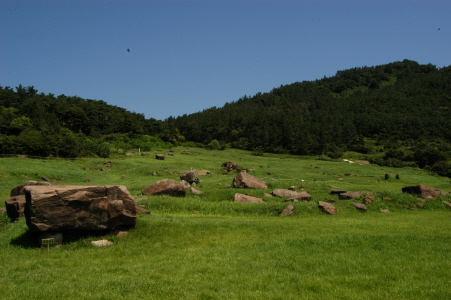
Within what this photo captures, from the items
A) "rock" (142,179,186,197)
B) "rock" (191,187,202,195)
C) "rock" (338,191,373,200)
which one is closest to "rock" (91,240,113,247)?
"rock" (142,179,186,197)

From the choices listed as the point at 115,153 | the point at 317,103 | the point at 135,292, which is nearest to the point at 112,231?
the point at 135,292

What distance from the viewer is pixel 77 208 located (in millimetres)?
13602

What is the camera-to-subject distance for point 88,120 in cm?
10188

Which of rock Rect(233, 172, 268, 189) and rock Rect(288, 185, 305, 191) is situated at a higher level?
rock Rect(233, 172, 268, 189)

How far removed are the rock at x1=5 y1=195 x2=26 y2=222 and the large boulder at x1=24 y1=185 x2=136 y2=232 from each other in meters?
5.10

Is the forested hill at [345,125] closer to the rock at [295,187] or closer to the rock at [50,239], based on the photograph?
the rock at [295,187]

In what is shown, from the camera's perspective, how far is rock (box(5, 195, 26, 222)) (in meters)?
17.6

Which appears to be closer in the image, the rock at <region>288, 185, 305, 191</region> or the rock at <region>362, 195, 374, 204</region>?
the rock at <region>362, 195, 374, 204</region>

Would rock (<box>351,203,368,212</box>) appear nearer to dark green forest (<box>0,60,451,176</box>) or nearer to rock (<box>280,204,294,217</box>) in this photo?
rock (<box>280,204,294,217</box>)

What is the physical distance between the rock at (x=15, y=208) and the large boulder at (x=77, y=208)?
5097 millimetres

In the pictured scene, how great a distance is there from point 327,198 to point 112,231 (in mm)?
16879

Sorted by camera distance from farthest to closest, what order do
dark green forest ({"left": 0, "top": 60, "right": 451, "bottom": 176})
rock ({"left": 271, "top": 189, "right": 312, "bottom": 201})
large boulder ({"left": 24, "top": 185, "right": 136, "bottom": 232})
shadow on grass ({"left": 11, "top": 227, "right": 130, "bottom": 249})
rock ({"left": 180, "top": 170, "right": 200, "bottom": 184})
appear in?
dark green forest ({"left": 0, "top": 60, "right": 451, "bottom": 176}) < rock ({"left": 180, "top": 170, "right": 200, "bottom": 184}) < rock ({"left": 271, "top": 189, "right": 312, "bottom": 201}) < shadow on grass ({"left": 11, "top": 227, "right": 130, "bottom": 249}) < large boulder ({"left": 24, "top": 185, "right": 136, "bottom": 232})

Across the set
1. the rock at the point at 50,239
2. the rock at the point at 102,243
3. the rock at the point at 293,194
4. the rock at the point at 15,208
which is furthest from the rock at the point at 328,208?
the rock at the point at 15,208

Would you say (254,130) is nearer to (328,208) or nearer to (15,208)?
(328,208)
